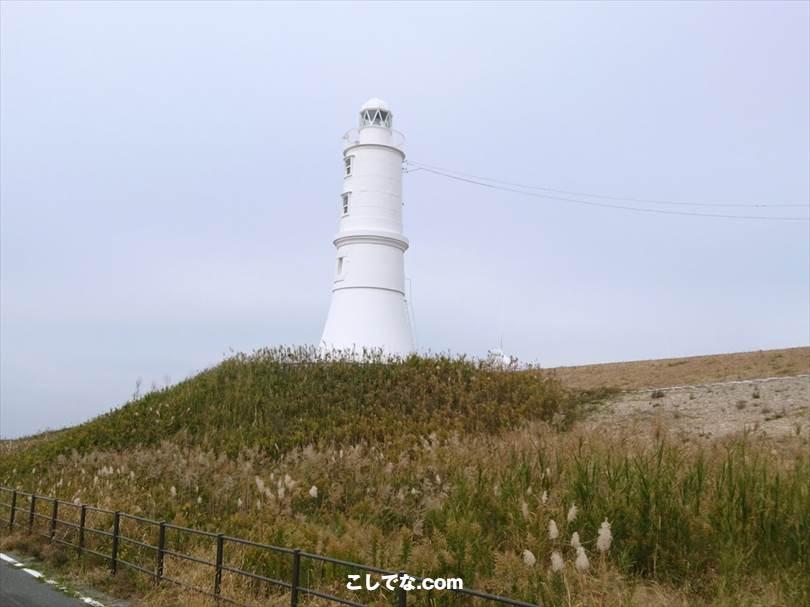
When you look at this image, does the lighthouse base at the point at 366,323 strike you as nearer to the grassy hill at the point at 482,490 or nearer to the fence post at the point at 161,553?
the grassy hill at the point at 482,490

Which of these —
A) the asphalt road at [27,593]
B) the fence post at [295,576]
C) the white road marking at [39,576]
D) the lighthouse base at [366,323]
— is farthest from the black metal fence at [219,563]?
the lighthouse base at [366,323]

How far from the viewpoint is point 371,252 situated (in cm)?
3203

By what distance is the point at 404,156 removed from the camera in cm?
3466

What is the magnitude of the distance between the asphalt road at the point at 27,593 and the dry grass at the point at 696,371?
60.0 ft

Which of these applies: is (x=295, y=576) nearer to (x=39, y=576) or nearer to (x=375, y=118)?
(x=39, y=576)

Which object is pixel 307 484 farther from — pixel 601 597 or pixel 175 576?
pixel 601 597

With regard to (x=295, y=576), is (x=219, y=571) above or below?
below

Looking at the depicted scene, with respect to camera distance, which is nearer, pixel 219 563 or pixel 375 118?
pixel 219 563

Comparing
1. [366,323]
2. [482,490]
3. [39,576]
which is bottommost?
[39,576]

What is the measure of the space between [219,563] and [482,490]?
4113 millimetres

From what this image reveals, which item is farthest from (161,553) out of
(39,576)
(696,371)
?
(696,371)

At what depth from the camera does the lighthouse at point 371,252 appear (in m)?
31.7

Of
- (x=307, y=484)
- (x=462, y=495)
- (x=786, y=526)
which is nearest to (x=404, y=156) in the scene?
(x=307, y=484)

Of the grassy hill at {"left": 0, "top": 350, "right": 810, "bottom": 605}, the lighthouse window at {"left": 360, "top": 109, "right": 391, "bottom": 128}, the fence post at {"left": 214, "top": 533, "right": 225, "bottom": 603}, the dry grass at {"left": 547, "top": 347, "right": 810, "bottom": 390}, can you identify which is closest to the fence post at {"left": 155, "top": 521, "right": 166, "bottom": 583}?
the grassy hill at {"left": 0, "top": 350, "right": 810, "bottom": 605}
